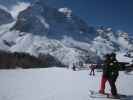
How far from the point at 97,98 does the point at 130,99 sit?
1453mm

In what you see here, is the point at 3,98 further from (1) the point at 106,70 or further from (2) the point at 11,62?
(2) the point at 11,62

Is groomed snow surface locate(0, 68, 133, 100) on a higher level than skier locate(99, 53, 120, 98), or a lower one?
lower

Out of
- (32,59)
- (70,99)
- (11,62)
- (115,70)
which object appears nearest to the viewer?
(70,99)

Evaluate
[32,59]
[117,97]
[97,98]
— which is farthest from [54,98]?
[32,59]

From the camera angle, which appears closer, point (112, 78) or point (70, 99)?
point (70, 99)

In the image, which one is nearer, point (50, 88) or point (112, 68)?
point (112, 68)

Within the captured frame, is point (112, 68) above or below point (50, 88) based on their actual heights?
above

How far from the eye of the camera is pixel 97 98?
12688mm

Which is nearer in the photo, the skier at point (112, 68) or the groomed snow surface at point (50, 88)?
the skier at point (112, 68)

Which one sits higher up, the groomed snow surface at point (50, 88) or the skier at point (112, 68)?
the skier at point (112, 68)

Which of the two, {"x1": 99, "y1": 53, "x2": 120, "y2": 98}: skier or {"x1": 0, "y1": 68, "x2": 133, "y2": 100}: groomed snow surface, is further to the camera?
{"x1": 0, "y1": 68, "x2": 133, "y2": 100}: groomed snow surface

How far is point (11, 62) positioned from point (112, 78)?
336 ft

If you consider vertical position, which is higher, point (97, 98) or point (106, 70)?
point (106, 70)

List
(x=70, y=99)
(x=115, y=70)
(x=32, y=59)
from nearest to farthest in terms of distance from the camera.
Result: (x=70, y=99)
(x=115, y=70)
(x=32, y=59)
